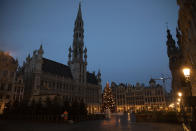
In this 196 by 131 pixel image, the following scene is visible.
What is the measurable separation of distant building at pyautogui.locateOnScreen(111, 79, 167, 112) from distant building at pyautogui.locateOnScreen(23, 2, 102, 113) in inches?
735

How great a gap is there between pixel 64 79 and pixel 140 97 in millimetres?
49655

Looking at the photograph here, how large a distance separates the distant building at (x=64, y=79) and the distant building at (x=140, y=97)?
61.2 feet

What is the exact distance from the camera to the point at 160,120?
70.6 feet

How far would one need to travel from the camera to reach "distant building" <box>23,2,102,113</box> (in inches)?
1935

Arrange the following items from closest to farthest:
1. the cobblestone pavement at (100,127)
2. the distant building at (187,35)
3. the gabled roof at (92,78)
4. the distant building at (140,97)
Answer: the distant building at (187,35)
the cobblestone pavement at (100,127)
the distant building at (140,97)
the gabled roof at (92,78)

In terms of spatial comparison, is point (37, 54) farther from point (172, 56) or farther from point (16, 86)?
point (172, 56)

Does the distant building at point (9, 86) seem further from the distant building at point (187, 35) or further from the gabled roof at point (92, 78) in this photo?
the distant building at point (187, 35)

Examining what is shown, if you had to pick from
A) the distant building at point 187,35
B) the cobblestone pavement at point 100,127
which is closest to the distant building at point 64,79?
the cobblestone pavement at point 100,127

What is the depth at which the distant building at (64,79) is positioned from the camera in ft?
161

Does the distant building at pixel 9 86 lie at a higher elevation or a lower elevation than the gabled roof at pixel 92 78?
lower

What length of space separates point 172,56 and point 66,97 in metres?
43.9

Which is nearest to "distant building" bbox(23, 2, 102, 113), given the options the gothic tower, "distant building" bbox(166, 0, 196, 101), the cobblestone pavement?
the gothic tower

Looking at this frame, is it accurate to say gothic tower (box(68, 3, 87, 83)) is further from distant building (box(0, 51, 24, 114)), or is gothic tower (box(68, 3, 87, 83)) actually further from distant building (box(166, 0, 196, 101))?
distant building (box(166, 0, 196, 101))

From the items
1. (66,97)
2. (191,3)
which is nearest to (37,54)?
(66,97)
